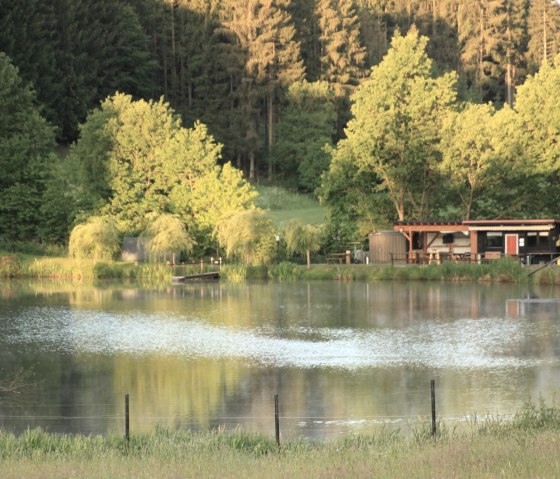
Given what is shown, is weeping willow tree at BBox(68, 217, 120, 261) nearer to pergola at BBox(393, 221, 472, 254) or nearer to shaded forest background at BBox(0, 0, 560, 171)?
pergola at BBox(393, 221, 472, 254)

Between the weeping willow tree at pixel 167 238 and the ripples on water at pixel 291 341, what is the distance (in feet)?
88.8

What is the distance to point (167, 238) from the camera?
242 ft

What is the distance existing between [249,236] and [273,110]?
61582 mm

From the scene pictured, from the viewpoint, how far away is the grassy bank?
41.8ft

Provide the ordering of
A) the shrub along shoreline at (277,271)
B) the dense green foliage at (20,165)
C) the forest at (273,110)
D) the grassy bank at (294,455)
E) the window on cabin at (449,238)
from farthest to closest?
the dense green foliage at (20,165)
the forest at (273,110)
the window on cabin at (449,238)
the shrub along shoreline at (277,271)
the grassy bank at (294,455)

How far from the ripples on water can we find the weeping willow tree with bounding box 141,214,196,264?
88.8ft

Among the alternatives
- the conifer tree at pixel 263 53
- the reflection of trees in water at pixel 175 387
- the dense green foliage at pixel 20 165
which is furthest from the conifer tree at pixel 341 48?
the reflection of trees in water at pixel 175 387

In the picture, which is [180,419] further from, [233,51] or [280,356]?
[233,51]

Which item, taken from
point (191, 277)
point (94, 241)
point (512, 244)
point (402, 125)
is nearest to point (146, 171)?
point (94, 241)

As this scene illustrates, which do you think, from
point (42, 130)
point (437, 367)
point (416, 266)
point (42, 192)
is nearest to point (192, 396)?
point (437, 367)

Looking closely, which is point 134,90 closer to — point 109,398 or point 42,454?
point 109,398

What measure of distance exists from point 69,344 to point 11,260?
3658 cm

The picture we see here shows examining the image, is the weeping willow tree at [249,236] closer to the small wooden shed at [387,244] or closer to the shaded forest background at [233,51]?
the small wooden shed at [387,244]

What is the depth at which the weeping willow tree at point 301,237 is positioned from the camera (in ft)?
236
